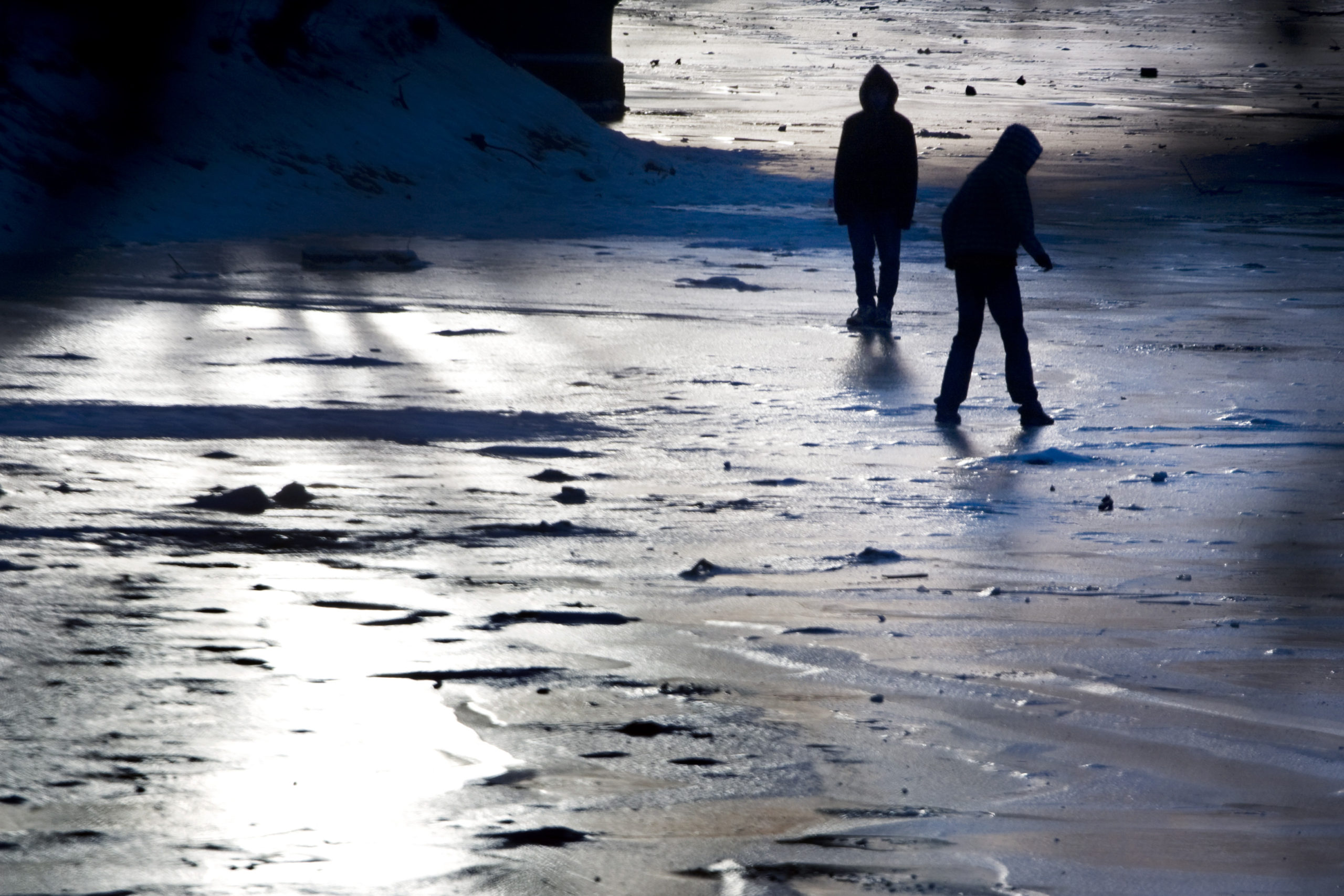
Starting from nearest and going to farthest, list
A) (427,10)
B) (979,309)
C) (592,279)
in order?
(979,309) < (592,279) < (427,10)

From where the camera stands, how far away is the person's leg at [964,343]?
8.53 m

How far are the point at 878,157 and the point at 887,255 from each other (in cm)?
67

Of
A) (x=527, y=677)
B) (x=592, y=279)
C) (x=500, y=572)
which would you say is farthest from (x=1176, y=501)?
(x=592, y=279)

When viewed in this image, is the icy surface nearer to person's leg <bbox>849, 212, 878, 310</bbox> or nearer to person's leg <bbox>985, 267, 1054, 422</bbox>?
person's leg <bbox>985, 267, 1054, 422</bbox>

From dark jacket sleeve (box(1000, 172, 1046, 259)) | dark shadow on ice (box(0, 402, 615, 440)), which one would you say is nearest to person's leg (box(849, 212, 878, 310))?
dark jacket sleeve (box(1000, 172, 1046, 259))

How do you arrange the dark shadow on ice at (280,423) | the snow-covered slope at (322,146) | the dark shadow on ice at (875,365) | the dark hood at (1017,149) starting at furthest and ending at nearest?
the snow-covered slope at (322,146) < the dark shadow on ice at (875,365) < the dark hood at (1017,149) < the dark shadow on ice at (280,423)

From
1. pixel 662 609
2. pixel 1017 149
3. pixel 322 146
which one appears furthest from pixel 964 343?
pixel 322 146

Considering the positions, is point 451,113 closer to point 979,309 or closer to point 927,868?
point 979,309

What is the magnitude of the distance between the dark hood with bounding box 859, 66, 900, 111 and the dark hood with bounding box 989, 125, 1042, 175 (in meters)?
3.12

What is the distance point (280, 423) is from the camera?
8.09 meters

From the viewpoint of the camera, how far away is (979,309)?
8.75 metres

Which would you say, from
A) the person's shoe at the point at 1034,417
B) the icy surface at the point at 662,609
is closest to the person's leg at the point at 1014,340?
the person's shoe at the point at 1034,417

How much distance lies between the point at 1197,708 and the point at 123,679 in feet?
9.29

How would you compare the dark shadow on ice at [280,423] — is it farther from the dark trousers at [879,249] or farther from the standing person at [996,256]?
the dark trousers at [879,249]
